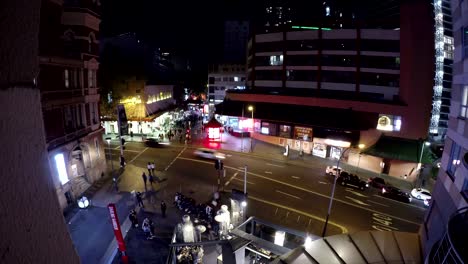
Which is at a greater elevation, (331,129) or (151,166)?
(331,129)

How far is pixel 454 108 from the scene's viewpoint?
13.2m

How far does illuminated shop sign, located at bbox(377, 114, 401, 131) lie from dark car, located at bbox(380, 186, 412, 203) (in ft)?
29.8

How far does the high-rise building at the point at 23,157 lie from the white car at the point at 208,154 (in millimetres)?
33407

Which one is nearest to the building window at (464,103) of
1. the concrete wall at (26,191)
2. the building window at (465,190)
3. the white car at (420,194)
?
the building window at (465,190)

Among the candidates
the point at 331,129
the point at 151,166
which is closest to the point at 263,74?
the point at 331,129

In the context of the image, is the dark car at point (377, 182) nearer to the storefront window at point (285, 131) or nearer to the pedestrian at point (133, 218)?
the storefront window at point (285, 131)

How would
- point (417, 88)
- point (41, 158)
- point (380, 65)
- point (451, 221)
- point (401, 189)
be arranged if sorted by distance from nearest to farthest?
point (41, 158), point (451, 221), point (401, 189), point (417, 88), point (380, 65)

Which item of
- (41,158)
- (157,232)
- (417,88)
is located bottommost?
(157,232)

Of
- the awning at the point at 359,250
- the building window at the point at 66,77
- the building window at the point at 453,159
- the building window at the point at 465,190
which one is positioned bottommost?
the awning at the point at 359,250

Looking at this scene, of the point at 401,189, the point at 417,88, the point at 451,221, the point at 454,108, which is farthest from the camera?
the point at 417,88

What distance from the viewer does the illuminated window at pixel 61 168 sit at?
21453 millimetres

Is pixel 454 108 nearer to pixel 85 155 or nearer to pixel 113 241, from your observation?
pixel 113 241

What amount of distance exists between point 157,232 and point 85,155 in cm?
1157

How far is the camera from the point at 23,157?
2051 mm
